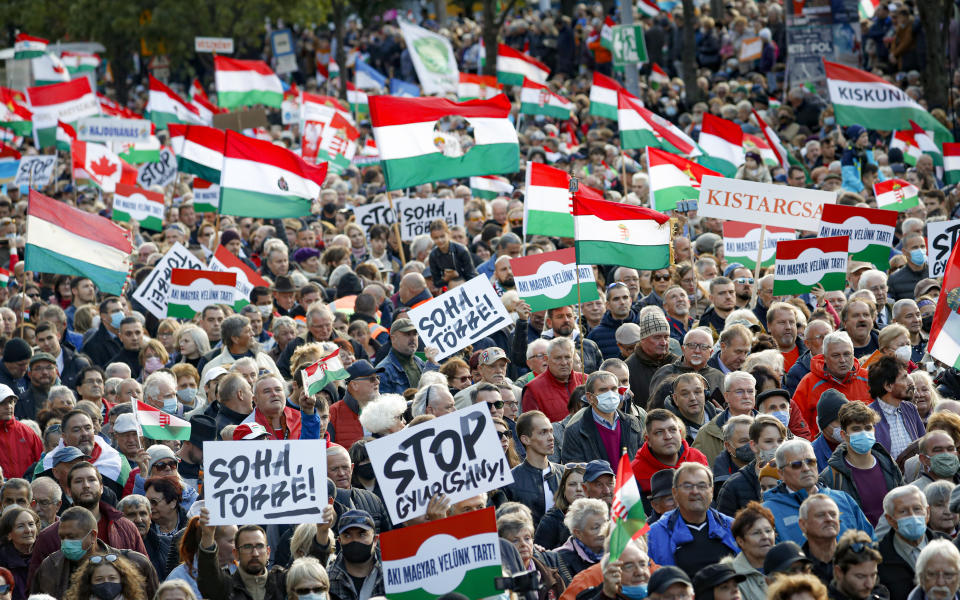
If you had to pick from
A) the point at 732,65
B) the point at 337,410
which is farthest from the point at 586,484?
the point at 732,65

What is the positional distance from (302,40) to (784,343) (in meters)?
32.6

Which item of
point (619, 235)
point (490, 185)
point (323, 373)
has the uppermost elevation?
point (619, 235)

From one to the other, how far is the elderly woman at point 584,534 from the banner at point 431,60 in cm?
1810

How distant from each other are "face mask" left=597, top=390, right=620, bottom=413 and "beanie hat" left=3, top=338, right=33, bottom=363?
593 centimetres

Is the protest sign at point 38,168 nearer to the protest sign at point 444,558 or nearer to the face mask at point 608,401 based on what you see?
the face mask at point 608,401

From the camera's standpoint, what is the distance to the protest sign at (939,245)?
1335 cm

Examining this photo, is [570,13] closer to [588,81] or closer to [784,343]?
[588,81]

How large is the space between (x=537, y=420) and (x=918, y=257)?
621cm

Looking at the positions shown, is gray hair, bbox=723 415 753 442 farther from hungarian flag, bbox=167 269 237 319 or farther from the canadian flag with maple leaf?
the canadian flag with maple leaf

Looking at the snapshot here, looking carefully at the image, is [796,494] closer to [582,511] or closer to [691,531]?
[691,531]

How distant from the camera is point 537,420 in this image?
921cm

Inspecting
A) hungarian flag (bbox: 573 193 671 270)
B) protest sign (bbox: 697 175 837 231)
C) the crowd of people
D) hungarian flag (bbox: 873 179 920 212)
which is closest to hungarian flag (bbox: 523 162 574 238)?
the crowd of people

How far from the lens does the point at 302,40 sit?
42531mm

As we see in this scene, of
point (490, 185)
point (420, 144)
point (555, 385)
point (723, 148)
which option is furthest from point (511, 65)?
point (555, 385)
